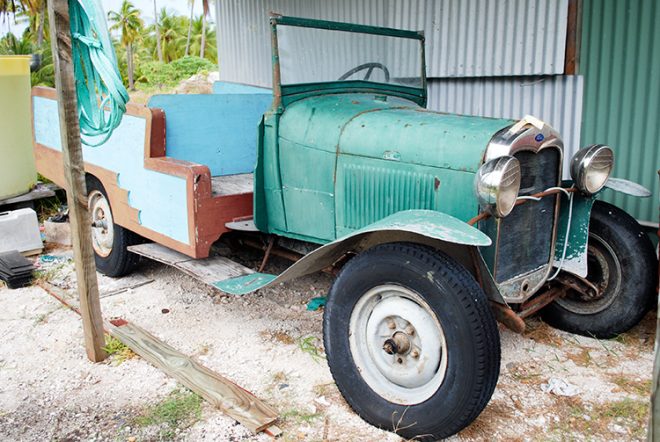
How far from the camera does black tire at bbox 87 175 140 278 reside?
4688 mm

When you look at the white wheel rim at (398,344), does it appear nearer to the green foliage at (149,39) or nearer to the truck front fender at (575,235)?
the truck front fender at (575,235)

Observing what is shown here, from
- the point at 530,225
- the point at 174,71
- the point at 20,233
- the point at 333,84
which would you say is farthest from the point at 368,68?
the point at 174,71

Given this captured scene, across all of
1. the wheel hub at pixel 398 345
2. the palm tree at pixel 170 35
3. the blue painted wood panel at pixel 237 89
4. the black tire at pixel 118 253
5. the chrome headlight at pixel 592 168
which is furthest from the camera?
the palm tree at pixel 170 35

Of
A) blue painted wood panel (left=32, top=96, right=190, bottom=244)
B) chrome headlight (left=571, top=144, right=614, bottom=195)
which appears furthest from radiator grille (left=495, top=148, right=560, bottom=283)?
blue painted wood panel (left=32, top=96, right=190, bottom=244)

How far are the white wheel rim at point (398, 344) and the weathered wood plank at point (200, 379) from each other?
519 mm

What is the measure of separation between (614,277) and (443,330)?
1.55m

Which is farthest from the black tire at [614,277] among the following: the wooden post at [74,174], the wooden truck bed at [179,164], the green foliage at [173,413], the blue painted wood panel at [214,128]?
the wooden post at [74,174]

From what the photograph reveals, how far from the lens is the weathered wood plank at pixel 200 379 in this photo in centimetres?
282

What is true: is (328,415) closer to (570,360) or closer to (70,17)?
(570,360)

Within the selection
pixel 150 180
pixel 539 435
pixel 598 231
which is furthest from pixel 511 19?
pixel 539 435

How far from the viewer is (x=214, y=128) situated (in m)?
4.56

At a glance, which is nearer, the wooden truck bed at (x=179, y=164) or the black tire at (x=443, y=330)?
the black tire at (x=443, y=330)

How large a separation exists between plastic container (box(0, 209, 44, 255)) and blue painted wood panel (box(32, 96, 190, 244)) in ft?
3.77

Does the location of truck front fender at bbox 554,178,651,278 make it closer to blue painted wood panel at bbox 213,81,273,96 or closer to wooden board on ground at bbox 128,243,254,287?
wooden board on ground at bbox 128,243,254,287
